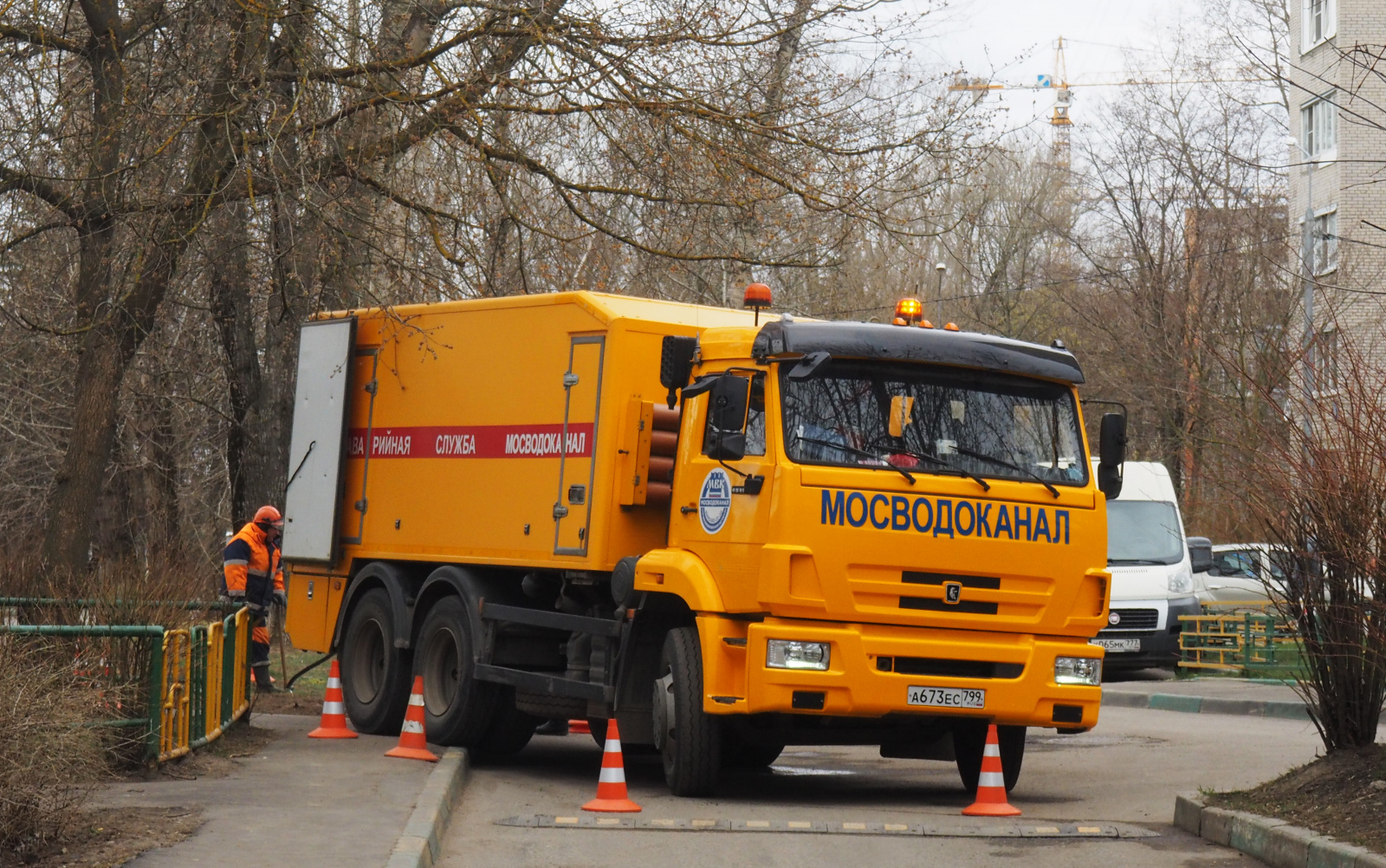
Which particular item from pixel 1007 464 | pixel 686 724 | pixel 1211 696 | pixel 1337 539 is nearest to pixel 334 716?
pixel 686 724

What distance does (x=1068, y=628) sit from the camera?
10.2m

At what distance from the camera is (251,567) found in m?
16.1

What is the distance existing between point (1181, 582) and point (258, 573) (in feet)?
35.2

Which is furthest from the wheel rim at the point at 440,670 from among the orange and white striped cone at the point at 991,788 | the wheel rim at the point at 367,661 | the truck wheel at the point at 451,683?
the orange and white striped cone at the point at 991,788

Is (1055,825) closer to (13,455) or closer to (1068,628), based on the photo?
(1068,628)

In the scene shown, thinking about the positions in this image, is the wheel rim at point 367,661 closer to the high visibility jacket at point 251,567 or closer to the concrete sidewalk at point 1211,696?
the high visibility jacket at point 251,567

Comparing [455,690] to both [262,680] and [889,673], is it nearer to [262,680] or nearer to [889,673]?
[889,673]

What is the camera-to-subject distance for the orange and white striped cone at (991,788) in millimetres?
9742

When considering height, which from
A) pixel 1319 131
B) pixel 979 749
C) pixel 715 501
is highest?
pixel 1319 131

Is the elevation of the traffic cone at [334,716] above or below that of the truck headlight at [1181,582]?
below

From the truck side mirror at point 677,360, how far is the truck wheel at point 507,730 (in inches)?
120

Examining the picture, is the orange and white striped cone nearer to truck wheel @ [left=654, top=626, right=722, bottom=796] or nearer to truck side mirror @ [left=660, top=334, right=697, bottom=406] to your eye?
truck wheel @ [left=654, top=626, right=722, bottom=796]

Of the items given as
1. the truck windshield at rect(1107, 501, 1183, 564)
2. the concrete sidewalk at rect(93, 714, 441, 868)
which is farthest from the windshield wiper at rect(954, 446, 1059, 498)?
the truck windshield at rect(1107, 501, 1183, 564)

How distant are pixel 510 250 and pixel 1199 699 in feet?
32.8
